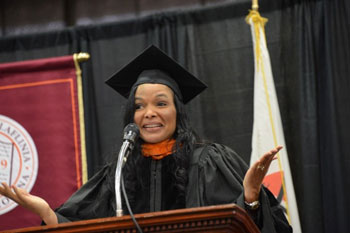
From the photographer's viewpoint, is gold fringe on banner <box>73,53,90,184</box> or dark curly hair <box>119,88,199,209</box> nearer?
dark curly hair <box>119,88,199,209</box>

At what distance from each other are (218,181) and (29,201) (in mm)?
974

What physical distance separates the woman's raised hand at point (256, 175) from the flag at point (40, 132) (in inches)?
91.1

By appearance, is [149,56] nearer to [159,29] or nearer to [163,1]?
[159,29]

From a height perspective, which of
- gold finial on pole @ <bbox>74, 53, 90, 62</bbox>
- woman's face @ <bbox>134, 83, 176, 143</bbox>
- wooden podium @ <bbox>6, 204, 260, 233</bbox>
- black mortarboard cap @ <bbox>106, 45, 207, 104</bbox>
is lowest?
wooden podium @ <bbox>6, 204, 260, 233</bbox>

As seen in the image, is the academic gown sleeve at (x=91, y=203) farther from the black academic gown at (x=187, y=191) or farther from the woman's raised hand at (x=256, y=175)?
the woman's raised hand at (x=256, y=175)

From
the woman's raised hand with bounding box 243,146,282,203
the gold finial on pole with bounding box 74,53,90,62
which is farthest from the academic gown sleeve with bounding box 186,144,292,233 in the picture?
the gold finial on pole with bounding box 74,53,90,62

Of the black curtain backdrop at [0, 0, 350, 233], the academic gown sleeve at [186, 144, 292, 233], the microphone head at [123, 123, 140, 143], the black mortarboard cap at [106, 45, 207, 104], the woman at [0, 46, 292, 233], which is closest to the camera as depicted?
the microphone head at [123, 123, 140, 143]

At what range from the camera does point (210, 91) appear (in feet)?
16.1

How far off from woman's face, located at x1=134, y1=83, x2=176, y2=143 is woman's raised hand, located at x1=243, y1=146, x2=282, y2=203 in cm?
76

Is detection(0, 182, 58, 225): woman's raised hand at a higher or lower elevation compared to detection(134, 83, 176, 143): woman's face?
lower

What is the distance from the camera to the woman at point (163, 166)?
305 cm

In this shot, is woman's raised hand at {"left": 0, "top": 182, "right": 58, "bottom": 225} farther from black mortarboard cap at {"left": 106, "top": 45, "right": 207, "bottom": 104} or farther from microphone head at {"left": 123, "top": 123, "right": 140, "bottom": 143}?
black mortarboard cap at {"left": 106, "top": 45, "right": 207, "bottom": 104}

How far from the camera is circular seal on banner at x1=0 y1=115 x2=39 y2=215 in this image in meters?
4.72

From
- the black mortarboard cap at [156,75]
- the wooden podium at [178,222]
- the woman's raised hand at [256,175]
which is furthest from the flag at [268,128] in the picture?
the wooden podium at [178,222]
